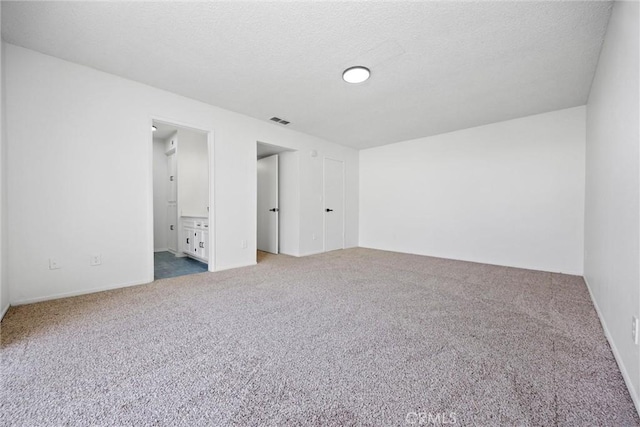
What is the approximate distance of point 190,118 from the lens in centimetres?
337

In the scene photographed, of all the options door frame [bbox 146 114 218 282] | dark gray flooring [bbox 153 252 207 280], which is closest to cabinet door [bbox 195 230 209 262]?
dark gray flooring [bbox 153 252 207 280]

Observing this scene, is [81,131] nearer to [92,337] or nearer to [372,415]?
[92,337]

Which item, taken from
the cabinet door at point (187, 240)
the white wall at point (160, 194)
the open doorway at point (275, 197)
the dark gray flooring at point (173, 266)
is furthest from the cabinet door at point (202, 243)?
the white wall at point (160, 194)

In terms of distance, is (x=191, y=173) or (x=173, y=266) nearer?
(x=173, y=266)

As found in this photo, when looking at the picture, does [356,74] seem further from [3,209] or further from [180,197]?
[180,197]

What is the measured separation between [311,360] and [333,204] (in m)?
4.22

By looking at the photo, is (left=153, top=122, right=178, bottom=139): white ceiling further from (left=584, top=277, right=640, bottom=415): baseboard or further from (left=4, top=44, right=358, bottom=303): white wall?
(left=584, top=277, right=640, bottom=415): baseboard

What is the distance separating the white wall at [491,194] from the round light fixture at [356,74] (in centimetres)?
281

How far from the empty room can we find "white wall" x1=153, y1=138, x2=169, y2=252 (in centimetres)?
141

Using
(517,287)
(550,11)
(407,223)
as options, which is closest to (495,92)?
(550,11)

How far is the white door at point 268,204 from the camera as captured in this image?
521cm

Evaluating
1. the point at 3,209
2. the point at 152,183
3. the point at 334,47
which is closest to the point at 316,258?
the point at 152,183

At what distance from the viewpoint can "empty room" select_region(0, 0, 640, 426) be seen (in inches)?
51.1

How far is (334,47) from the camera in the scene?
226 centimetres
